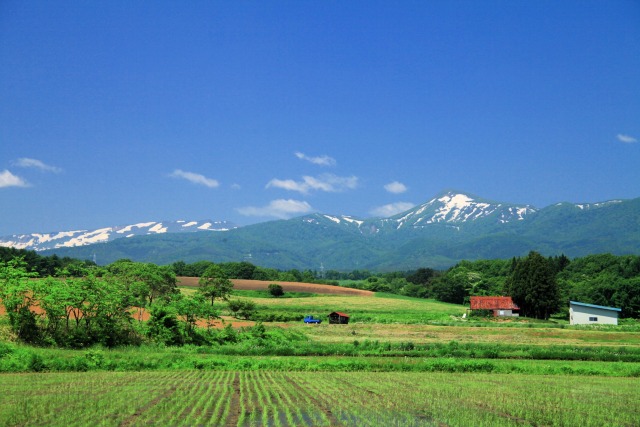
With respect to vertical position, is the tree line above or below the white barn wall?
above

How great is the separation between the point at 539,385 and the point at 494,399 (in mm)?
6021

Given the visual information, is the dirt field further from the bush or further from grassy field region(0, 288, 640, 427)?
grassy field region(0, 288, 640, 427)

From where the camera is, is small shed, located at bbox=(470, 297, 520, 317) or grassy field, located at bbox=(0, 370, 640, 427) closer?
grassy field, located at bbox=(0, 370, 640, 427)

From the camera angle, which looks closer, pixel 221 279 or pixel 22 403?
pixel 22 403

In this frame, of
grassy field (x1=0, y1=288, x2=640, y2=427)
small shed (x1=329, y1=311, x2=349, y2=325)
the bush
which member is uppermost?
the bush

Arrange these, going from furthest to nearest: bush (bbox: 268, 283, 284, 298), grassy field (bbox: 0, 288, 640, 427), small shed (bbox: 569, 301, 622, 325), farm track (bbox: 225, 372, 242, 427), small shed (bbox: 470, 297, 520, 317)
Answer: bush (bbox: 268, 283, 284, 298)
small shed (bbox: 470, 297, 520, 317)
small shed (bbox: 569, 301, 622, 325)
grassy field (bbox: 0, 288, 640, 427)
farm track (bbox: 225, 372, 242, 427)

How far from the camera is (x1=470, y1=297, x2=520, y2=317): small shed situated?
89.8 metres

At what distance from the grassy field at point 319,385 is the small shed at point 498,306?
152 feet

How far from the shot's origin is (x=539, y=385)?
26844mm

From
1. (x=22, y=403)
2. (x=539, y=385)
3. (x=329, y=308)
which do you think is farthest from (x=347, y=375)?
(x=329, y=308)

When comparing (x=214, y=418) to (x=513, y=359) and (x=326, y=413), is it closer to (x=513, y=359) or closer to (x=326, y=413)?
(x=326, y=413)

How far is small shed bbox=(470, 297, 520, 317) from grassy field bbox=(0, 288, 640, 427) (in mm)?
46427

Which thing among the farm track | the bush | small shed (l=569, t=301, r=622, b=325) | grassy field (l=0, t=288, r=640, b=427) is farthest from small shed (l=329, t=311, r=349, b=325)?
the farm track

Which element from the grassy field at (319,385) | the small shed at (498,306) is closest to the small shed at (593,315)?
the small shed at (498,306)
